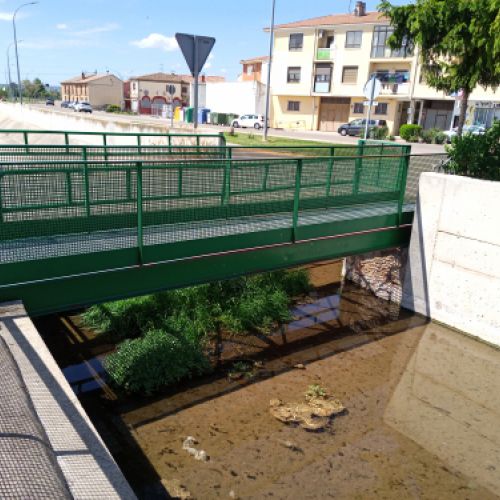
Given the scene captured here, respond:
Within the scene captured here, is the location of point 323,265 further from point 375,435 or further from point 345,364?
point 375,435

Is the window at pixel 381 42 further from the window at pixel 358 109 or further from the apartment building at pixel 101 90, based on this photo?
the apartment building at pixel 101 90

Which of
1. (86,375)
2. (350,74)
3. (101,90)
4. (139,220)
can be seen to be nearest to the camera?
(139,220)

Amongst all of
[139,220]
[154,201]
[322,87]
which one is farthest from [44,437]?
[322,87]

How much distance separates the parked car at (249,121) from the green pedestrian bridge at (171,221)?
1549 inches

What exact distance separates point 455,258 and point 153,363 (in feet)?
17.2

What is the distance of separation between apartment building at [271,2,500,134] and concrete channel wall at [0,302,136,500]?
39877mm

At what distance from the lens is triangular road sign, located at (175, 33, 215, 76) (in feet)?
29.9

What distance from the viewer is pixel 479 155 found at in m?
9.12

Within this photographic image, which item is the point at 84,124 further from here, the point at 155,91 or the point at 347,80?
the point at 155,91

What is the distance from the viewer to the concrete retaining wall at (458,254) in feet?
25.9

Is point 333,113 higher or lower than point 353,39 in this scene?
lower

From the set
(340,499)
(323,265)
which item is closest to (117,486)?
(340,499)

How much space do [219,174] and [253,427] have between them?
359 centimetres

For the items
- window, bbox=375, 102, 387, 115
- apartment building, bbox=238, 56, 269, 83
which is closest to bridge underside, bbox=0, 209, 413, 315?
window, bbox=375, 102, 387, 115
